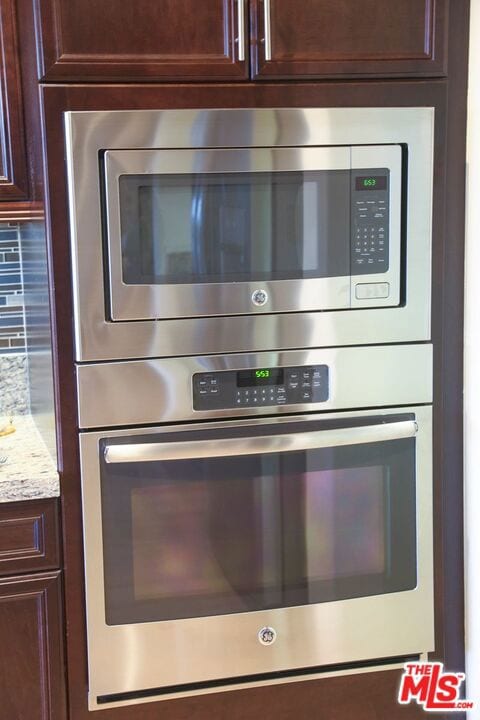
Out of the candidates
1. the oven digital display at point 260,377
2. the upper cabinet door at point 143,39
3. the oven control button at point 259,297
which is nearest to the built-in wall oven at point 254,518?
the oven digital display at point 260,377

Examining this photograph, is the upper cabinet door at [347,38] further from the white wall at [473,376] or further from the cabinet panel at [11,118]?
the cabinet panel at [11,118]

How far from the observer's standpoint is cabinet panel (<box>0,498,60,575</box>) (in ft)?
5.51

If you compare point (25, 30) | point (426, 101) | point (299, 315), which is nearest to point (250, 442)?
point (299, 315)

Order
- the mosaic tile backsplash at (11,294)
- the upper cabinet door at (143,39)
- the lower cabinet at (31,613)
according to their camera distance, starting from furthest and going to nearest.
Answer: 1. the mosaic tile backsplash at (11,294)
2. the lower cabinet at (31,613)
3. the upper cabinet door at (143,39)

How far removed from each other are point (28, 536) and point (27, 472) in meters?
0.12

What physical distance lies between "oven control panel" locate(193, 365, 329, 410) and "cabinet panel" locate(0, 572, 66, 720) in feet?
1.53

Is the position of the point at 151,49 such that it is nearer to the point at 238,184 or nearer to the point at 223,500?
the point at 238,184

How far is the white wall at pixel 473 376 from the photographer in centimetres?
175

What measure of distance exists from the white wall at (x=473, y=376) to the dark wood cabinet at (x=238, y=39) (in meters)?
0.09

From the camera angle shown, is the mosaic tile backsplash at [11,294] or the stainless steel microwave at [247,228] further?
the mosaic tile backsplash at [11,294]

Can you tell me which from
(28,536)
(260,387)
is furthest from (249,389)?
(28,536)

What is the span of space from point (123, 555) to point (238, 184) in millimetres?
764

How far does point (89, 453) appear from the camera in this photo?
5.50 ft

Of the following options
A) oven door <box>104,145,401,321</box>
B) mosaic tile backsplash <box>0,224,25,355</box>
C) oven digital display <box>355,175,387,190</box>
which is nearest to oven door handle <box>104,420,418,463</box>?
oven door <box>104,145,401,321</box>
